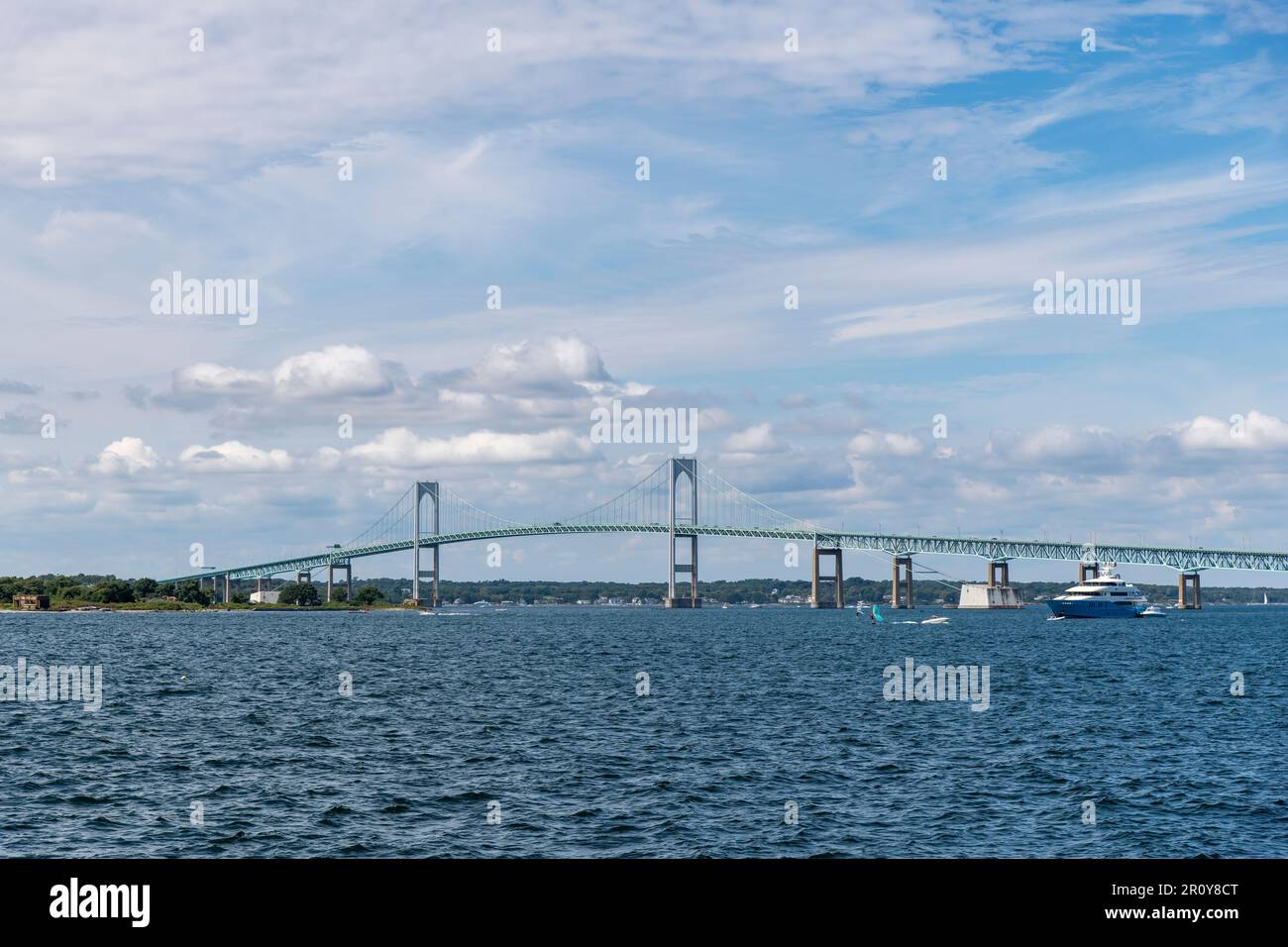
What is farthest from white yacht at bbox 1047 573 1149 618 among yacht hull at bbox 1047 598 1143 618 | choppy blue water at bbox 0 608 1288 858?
choppy blue water at bbox 0 608 1288 858

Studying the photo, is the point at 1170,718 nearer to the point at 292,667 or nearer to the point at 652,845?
the point at 652,845

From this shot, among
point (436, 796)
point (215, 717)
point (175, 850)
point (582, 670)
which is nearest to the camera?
point (175, 850)

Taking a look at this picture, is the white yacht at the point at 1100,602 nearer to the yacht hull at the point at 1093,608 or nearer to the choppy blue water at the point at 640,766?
the yacht hull at the point at 1093,608

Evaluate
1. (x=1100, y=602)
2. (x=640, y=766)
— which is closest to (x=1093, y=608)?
(x=1100, y=602)

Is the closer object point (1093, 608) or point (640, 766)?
point (640, 766)

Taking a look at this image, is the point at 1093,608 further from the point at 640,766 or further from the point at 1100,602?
the point at 640,766
